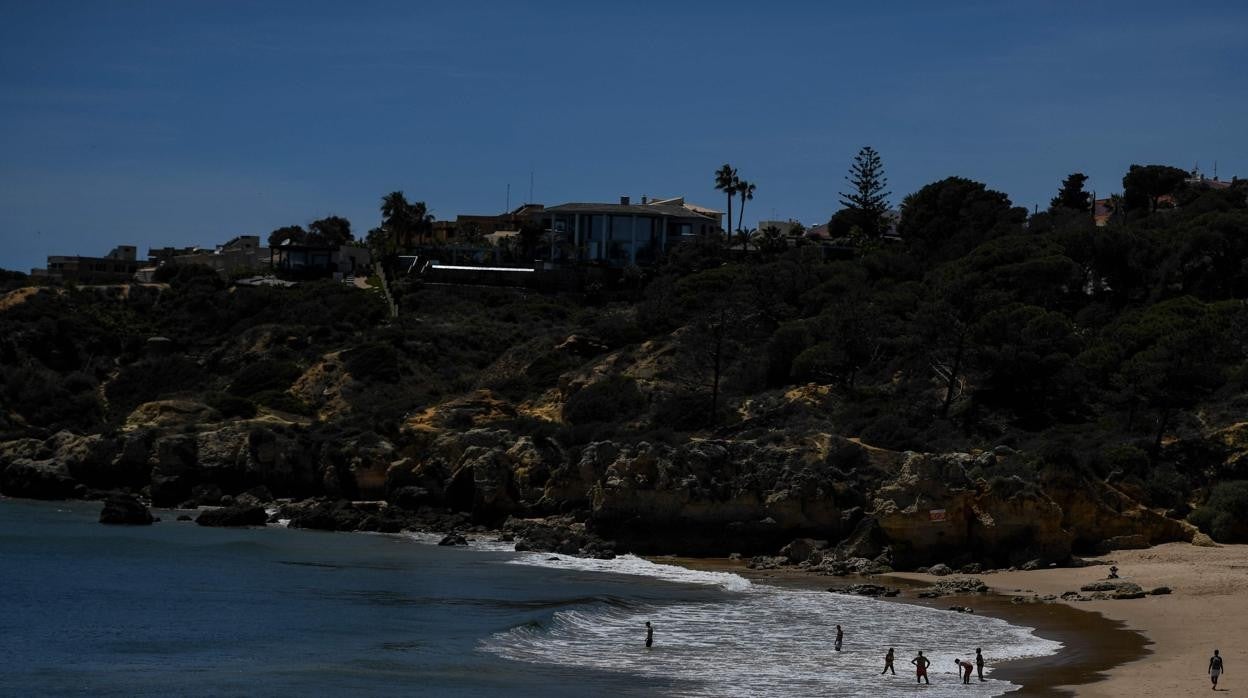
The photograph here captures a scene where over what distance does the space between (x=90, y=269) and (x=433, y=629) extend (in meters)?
94.2

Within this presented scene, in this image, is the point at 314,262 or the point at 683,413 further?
the point at 314,262

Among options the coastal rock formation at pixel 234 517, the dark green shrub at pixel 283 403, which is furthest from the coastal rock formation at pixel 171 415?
the coastal rock formation at pixel 234 517

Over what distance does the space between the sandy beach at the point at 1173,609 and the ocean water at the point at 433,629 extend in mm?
2315

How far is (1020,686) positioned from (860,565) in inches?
586

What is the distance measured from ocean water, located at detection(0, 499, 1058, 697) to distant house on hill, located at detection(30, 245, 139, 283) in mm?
68375

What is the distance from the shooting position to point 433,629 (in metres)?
31.3

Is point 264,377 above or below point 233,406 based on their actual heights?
above

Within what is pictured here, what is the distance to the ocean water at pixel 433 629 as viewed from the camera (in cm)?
2531

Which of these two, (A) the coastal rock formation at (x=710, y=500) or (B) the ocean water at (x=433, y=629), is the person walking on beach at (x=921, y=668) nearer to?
(B) the ocean water at (x=433, y=629)

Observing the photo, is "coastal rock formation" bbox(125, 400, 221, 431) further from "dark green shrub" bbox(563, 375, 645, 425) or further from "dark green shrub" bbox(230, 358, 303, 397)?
Answer: "dark green shrub" bbox(563, 375, 645, 425)

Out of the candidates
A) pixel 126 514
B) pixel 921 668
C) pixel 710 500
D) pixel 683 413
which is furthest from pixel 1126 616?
pixel 126 514

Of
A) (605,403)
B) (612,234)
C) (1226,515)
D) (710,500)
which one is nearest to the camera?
(1226,515)

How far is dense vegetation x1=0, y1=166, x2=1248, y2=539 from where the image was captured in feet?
161

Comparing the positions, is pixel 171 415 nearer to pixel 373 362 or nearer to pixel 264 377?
pixel 264 377
